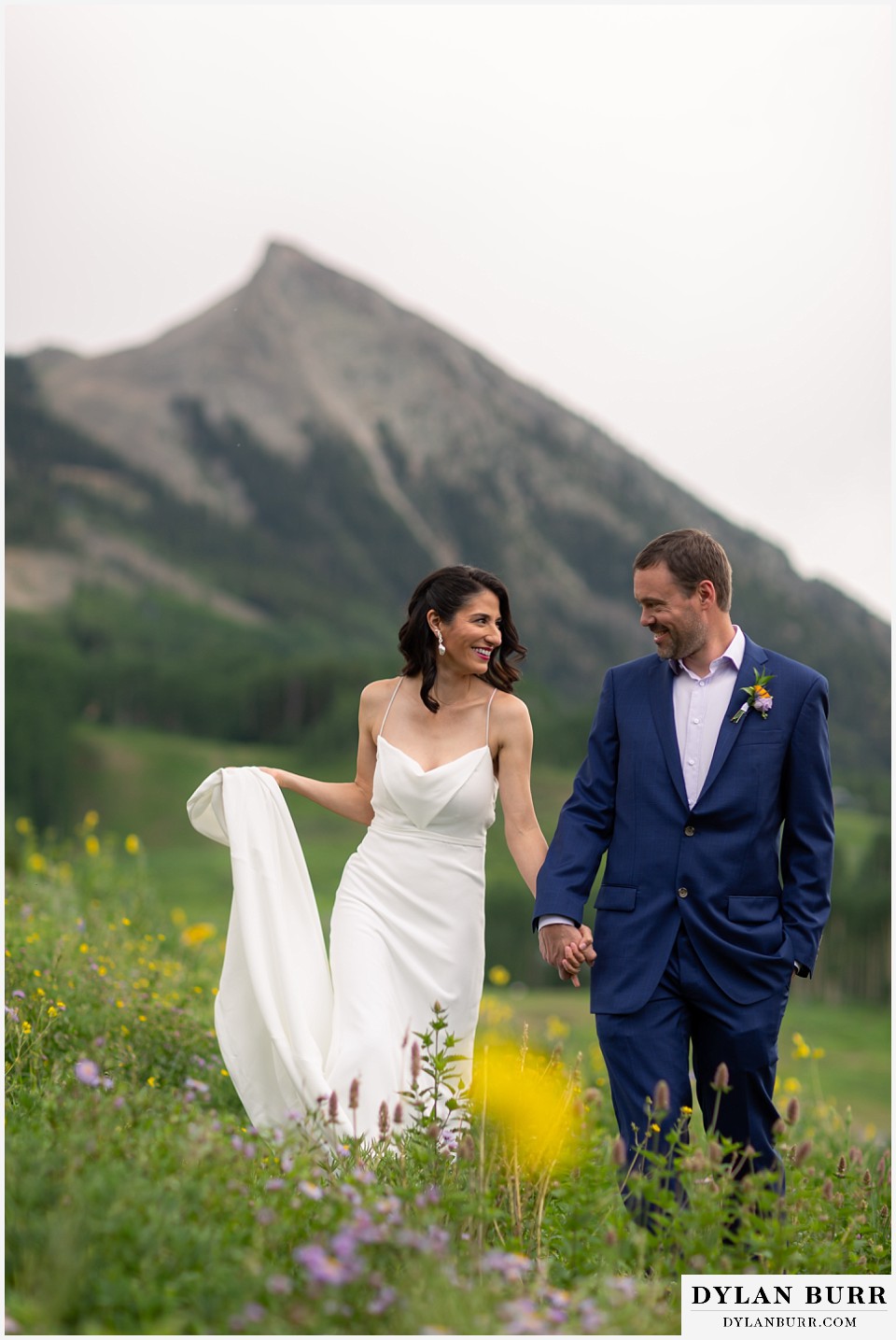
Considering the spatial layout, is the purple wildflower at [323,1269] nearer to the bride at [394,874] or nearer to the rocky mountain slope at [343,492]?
the bride at [394,874]

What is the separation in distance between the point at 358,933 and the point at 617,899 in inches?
54.5

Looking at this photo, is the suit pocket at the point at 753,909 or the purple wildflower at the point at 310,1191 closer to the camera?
the purple wildflower at the point at 310,1191

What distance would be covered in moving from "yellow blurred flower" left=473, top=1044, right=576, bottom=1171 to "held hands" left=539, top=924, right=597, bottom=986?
12.9 inches

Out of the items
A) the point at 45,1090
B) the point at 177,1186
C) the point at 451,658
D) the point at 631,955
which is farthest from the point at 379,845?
the point at 177,1186

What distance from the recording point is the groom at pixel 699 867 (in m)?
4.18

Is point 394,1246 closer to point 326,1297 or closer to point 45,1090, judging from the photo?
point 326,1297

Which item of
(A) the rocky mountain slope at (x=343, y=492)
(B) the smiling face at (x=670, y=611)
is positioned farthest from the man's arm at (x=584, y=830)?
(A) the rocky mountain slope at (x=343, y=492)

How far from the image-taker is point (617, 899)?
4316 millimetres

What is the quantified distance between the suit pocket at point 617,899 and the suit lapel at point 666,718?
35cm

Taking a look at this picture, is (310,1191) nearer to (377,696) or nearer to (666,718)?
(666,718)

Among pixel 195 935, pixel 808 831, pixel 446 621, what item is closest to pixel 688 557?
pixel 808 831

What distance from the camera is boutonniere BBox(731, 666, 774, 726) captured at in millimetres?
4281

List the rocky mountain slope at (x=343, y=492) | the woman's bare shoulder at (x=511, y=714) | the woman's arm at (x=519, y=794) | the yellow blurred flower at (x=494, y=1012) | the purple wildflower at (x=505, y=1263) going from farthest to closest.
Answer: the rocky mountain slope at (x=343, y=492)
the yellow blurred flower at (x=494, y=1012)
the woman's bare shoulder at (x=511, y=714)
the woman's arm at (x=519, y=794)
the purple wildflower at (x=505, y=1263)

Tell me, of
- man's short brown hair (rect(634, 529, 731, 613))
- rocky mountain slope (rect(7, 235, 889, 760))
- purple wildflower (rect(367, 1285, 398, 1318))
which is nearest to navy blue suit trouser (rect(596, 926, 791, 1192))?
man's short brown hair (rect(634, 529, 731, 613))
